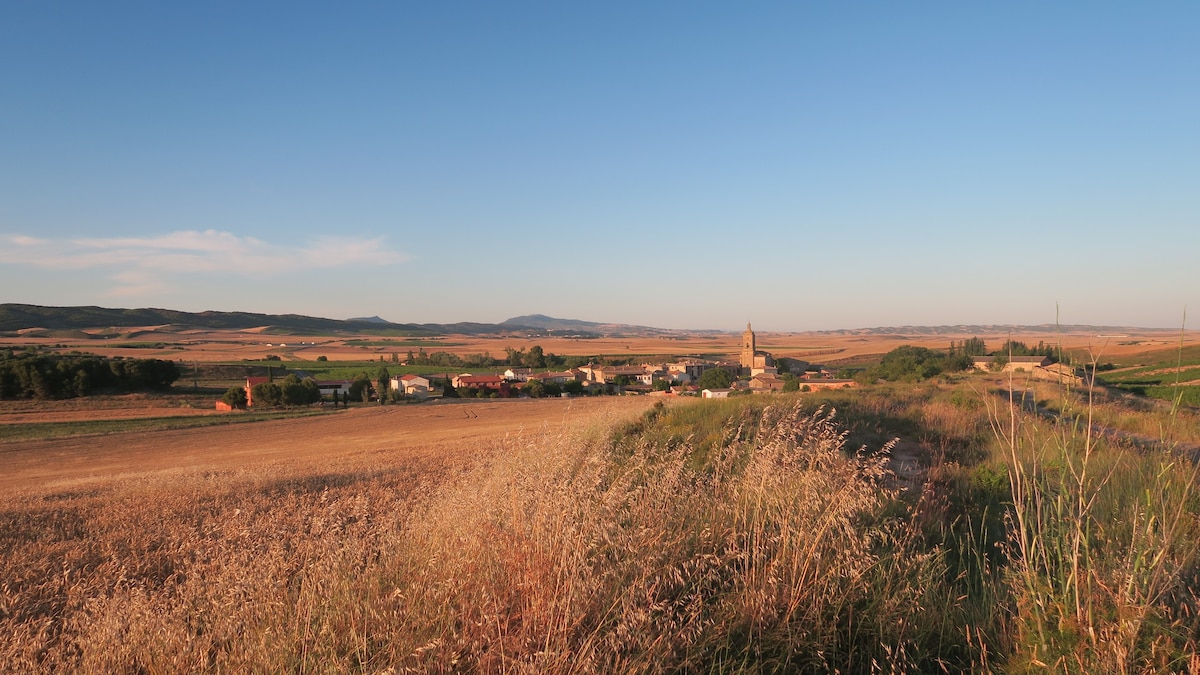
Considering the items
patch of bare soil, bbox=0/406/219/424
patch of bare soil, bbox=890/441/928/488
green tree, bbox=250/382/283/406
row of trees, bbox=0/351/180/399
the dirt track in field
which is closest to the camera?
patch of bare soil, bbox=890/441/928/488

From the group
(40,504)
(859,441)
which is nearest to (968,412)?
(859,441)

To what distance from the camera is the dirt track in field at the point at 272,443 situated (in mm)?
21609

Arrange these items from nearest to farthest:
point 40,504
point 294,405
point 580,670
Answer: point 580,670 → point 40,504 → point 294,405

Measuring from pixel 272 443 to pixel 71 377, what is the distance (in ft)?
112

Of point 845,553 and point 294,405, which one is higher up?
point 845,553

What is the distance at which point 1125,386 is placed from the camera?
125 ft

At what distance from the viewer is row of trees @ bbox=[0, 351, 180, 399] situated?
51812mm

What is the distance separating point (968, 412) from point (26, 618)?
49.2 ft

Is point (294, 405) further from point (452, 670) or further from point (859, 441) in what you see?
point (452, 670)

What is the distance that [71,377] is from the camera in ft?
177

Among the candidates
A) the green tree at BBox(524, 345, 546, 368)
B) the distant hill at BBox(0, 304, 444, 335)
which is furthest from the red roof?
the distant hill at BBox(0, 304, 444, 335)

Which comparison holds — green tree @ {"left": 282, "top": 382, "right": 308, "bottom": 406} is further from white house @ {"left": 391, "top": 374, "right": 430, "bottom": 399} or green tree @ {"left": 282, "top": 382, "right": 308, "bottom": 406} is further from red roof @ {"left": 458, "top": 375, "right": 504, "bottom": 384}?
red roof @ {"left": 458, "top": 375, "right": 504, "bottom": 384}

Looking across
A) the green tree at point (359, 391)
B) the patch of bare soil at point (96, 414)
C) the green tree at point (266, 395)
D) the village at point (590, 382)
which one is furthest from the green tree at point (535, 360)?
the patch of bare soil at point (96, 414)

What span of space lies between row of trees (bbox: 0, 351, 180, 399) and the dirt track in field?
21675mm
